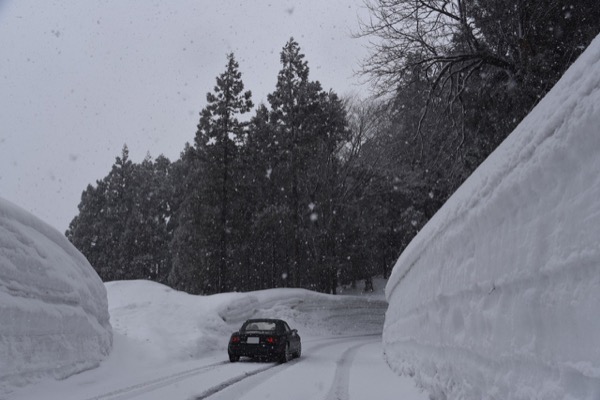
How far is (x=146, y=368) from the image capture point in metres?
11.4

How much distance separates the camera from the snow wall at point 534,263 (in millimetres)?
2598

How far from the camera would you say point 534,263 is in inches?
125

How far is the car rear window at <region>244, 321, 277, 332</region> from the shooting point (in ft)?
46.3

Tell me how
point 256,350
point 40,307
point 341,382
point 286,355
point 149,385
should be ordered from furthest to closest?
point 286,355 → point 256,350 → point 341,382 → point 149,385 → point 40,307

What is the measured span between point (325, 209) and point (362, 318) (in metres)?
8.76

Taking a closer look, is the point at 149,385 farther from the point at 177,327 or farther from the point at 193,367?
the point at 177,327

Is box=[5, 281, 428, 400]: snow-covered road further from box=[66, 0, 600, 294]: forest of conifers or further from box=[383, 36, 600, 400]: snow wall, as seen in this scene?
box=[66, 0, 600, 294]: forest of conifers

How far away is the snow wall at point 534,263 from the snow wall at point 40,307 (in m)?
6.62

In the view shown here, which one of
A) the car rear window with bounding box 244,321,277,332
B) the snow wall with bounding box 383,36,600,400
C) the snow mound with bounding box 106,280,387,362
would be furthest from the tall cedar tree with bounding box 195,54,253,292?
the snow wall with bounding box 383,36,600,400

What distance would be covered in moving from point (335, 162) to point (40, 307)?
29.3 m

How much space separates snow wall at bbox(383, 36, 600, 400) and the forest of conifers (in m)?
8.34

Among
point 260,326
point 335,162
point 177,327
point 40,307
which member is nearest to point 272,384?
point 40,307

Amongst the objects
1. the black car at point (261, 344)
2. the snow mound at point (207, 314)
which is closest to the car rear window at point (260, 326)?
the black car at point (261, 344)

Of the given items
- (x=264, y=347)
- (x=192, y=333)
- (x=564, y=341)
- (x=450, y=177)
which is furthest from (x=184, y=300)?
(x=564, y=341)
